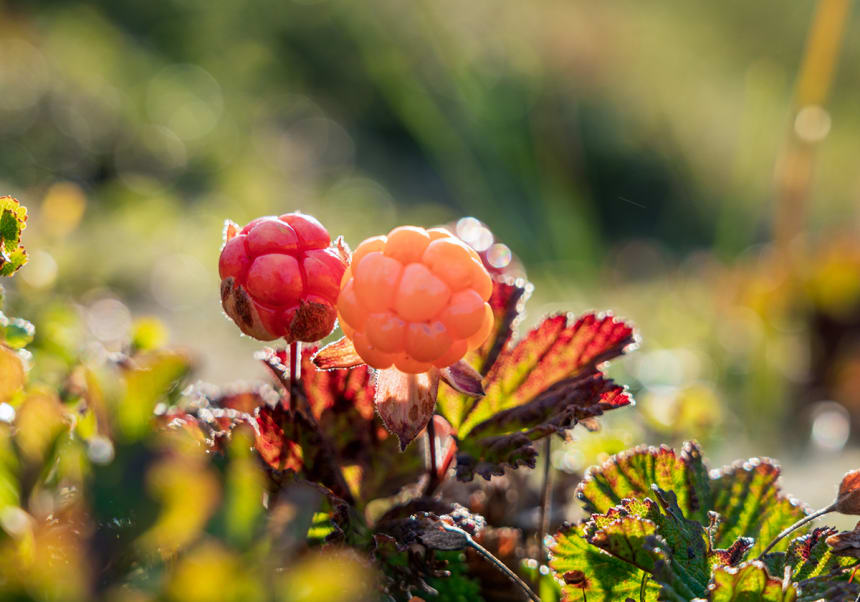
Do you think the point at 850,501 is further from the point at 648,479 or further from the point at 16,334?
the point at 16,334

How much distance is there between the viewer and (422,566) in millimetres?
471

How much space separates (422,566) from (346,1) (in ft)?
20.2

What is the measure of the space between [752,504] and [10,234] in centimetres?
45

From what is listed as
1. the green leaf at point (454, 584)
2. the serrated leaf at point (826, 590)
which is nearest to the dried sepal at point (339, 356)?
the green leaf at point (454, 584)

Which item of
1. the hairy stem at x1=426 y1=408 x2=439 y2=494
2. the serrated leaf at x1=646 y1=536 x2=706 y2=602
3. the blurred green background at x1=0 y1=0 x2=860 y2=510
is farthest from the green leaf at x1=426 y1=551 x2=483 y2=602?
the blurred green background at x1=0 y1=0 x2=860 y2=510

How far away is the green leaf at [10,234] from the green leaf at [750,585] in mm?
375

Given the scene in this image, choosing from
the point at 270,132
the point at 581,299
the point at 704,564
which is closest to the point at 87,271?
the point at 581,299

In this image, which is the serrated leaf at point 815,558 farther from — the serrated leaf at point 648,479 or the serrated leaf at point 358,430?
the serrated leaf at point 358,430

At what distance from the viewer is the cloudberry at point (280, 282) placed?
0.45 m

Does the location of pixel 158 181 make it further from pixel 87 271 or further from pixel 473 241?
pixel 473 241

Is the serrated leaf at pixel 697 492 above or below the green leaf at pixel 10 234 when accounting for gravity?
below

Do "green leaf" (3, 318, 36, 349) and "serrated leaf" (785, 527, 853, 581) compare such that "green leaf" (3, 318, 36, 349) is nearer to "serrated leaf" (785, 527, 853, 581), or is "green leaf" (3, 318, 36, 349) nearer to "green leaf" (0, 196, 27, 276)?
"green leaf" (0, 196, 27, 276)

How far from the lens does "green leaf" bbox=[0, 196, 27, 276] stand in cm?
45

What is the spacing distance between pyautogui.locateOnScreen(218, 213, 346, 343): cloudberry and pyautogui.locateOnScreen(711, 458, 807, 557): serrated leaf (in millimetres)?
261
